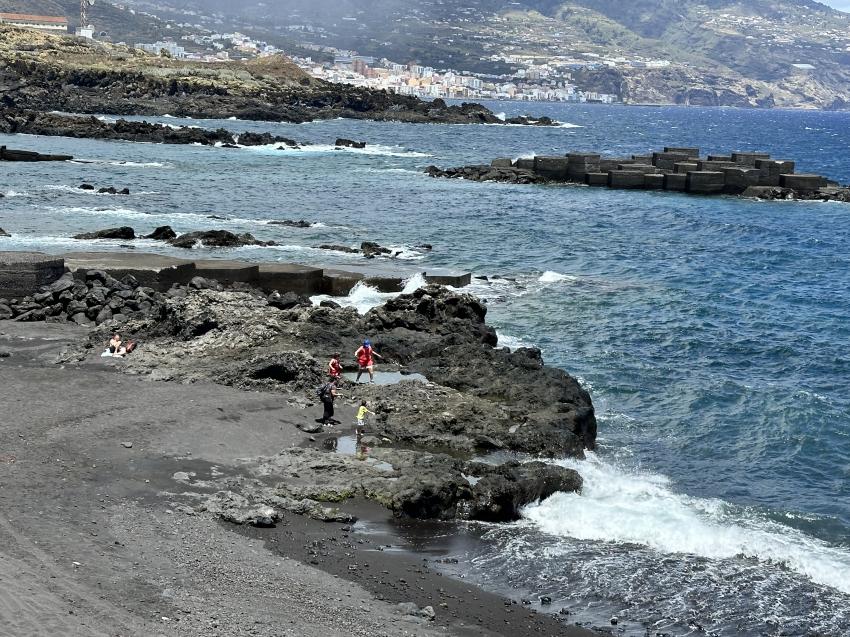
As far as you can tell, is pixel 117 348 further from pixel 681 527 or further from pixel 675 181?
pixel 675 181

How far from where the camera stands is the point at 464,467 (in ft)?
54.2

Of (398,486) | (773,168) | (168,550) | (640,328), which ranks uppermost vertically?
(773,168)

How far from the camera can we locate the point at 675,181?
5941 cm

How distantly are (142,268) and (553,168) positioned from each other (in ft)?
129

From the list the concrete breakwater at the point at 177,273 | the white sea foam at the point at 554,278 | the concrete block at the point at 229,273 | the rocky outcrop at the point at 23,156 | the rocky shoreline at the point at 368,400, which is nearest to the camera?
the rocky shoreline at the point at 368,400

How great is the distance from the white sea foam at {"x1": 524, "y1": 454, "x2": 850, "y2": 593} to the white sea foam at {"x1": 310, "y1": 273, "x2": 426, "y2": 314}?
37.6 ft

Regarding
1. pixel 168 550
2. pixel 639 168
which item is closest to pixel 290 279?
pixel 168 550

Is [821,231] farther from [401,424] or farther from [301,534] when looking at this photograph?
[301,534]

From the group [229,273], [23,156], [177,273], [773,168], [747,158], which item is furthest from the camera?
[747,158]

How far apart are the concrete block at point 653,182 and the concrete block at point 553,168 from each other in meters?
4.61

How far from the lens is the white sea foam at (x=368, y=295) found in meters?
27.2

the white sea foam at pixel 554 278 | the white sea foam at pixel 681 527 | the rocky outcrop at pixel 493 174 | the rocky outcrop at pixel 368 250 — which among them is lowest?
the white sea foam at pixel 681 527

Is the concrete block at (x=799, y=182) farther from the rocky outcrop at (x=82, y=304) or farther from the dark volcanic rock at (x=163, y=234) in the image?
the rocky outcrop at (x=82, y=304)

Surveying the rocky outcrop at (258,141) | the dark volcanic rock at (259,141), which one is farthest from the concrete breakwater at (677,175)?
the dark volcanic rock at (259,141)
